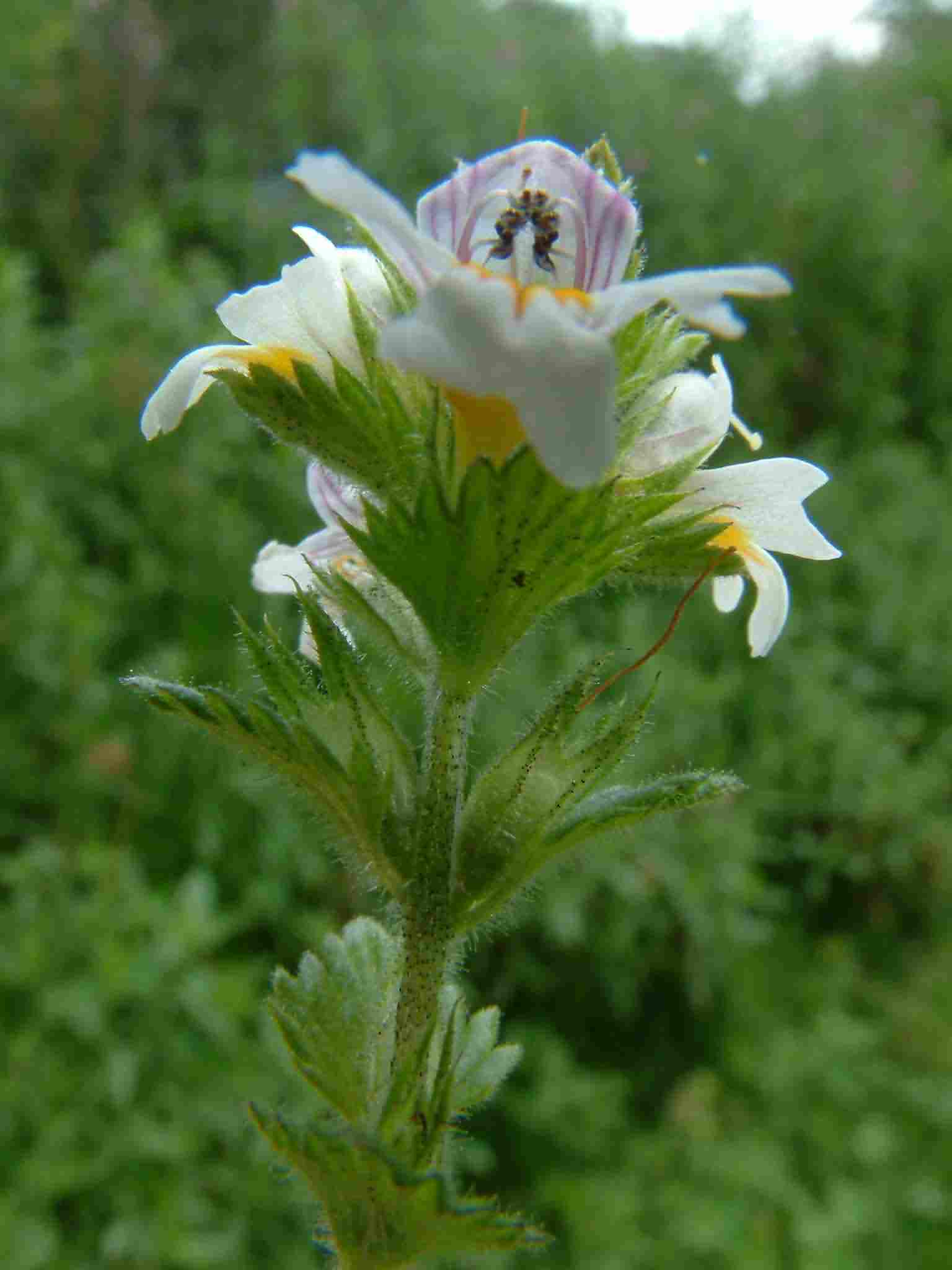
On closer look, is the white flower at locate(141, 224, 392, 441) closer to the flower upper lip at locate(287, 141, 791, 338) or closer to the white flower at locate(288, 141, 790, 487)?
the flower upper lip at locate(287, 141, 791, 338)

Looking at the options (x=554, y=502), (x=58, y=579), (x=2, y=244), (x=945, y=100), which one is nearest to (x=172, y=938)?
(x=58, y=579)

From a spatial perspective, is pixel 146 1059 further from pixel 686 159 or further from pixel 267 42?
pixel 267 42

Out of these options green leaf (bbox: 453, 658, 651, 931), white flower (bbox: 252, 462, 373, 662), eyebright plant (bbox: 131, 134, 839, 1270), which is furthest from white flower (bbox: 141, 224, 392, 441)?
green leaf (bbox: 453, 658, 651, 931)

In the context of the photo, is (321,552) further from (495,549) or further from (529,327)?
(529,327)

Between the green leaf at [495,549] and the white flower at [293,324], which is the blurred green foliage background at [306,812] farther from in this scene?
the white flower at [293,324]

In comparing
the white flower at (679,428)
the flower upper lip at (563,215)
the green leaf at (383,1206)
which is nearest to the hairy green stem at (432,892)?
the green leaf at (383,1206)

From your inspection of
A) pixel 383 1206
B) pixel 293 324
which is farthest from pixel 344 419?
pixel 383 1206
